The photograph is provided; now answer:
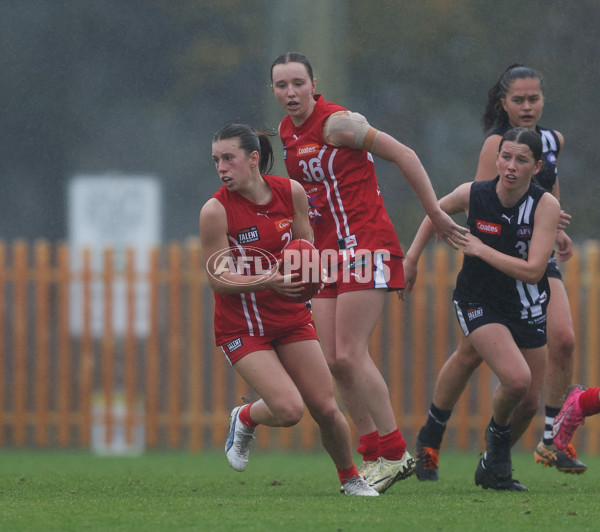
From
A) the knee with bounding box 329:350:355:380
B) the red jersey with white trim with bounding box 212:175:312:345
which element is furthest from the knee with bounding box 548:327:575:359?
the red jersey with white trim with bounding box 212:175:312:345

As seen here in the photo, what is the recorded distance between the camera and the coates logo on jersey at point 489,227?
6.50 meters

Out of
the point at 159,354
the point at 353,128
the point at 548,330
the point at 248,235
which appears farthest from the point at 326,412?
the point at 159,354

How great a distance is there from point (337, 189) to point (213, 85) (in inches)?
398

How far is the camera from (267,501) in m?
6.18

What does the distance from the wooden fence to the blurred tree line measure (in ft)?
13.4

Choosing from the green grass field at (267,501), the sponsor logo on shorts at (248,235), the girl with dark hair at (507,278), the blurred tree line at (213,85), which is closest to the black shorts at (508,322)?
A: the girl with dark hair at (507,278)

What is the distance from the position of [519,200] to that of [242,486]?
7.35 ft

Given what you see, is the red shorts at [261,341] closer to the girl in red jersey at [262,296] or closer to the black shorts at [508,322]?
the girl in red jersey at [262,296]

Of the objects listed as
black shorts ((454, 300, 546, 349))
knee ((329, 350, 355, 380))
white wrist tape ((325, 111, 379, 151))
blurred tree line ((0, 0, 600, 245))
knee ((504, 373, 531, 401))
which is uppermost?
blurred tree line ((0, 0, 600, 245))

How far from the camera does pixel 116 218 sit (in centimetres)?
1351

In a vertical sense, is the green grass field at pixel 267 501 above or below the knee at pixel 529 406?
below

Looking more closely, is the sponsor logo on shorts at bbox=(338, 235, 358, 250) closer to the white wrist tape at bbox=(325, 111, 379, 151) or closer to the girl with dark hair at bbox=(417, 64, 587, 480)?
the white wrist tape at bbox=(325, 111, 379, 151)

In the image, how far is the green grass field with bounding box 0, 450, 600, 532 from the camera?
17.1 feet

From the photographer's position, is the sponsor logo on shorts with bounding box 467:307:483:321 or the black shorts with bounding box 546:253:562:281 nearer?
the sponsor logo on shorts with bounding box 467:307:483:321
